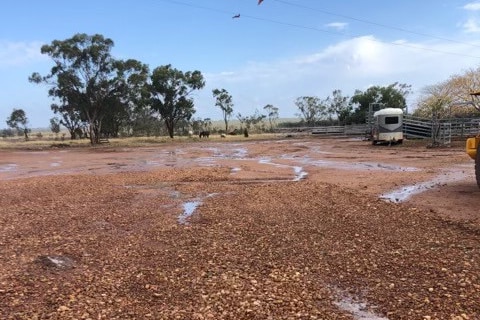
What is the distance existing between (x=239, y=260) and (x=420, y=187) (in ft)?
26.2

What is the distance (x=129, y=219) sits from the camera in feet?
29.7

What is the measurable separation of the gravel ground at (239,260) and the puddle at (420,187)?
795mm

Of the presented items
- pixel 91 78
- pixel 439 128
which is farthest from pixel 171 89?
pixel 439 128

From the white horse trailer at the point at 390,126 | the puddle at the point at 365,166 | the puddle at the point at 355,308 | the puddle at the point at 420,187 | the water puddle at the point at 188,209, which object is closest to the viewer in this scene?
the puddle at the point at 355,308

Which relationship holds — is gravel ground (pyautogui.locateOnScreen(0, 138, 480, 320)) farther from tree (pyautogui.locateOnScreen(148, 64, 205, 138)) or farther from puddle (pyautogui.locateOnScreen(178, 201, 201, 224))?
tree (pyautogui.locateOnScreen(148, 64, 205, 138))

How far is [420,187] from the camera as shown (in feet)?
40.6

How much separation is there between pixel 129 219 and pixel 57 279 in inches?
144

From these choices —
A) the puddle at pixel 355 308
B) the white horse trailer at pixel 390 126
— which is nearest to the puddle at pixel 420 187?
the puddle at pixel 355 308

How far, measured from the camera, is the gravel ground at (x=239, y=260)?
451cm

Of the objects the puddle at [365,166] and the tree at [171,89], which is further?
the tree at [171,89]

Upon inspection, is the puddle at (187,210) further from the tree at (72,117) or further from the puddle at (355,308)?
the tree at (72,117)

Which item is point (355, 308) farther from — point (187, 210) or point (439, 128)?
point (439, 128)

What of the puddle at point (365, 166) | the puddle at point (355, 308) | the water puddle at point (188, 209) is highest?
the puddle at point (355, 308)

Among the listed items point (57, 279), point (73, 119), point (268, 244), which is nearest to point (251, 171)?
point (268, 244)
